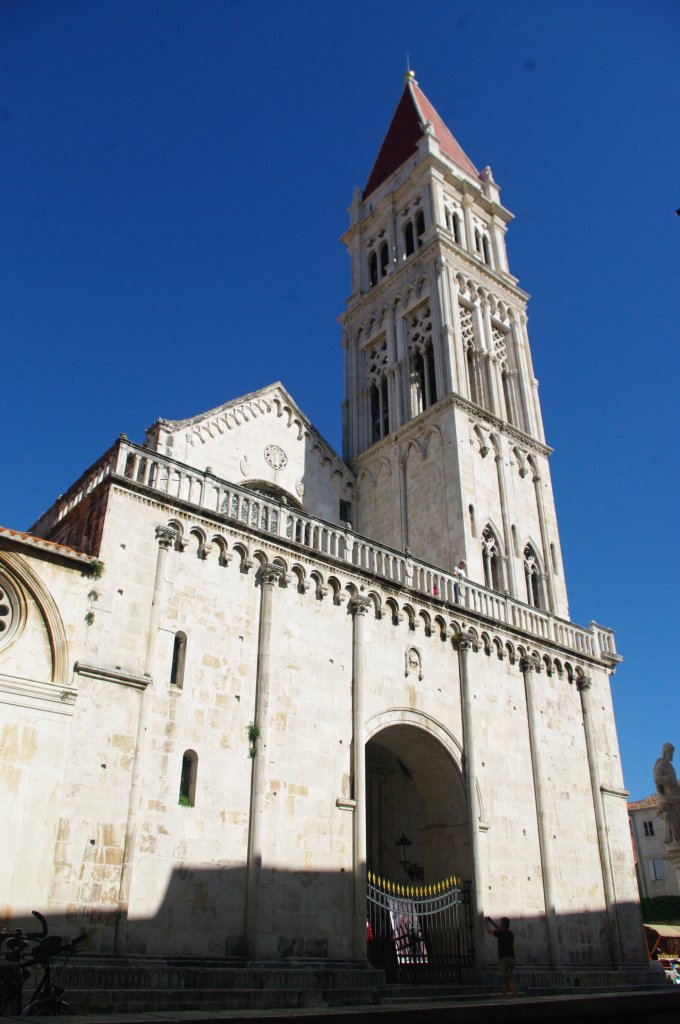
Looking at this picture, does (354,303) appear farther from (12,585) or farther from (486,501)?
(12,585)

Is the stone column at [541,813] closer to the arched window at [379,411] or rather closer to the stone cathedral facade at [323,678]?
the stone cathedral facade at [323,678]

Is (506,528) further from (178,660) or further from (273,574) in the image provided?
(178,660)

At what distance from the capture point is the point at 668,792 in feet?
85.4

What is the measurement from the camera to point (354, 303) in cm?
2973

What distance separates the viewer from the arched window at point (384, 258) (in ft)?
98.4

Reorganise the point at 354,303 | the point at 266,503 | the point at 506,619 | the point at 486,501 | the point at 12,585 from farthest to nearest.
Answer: the point at 354,303 → the point at 486,501 → the point at 506,619 → the point at 266,503 → the point at 12,585

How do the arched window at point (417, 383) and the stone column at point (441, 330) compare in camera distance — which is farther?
the arched window at point (417, 383)

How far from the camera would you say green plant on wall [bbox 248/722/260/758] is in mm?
14094

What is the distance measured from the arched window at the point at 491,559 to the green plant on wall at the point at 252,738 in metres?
10.0

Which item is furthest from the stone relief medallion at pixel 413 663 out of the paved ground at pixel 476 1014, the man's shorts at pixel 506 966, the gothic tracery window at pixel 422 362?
the gothic tracery window at pixel 422 362

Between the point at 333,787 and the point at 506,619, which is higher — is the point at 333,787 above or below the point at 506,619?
below

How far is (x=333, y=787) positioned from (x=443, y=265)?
17.5 m

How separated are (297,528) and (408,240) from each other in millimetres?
16371

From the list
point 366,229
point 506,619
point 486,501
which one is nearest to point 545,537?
point 486,501
